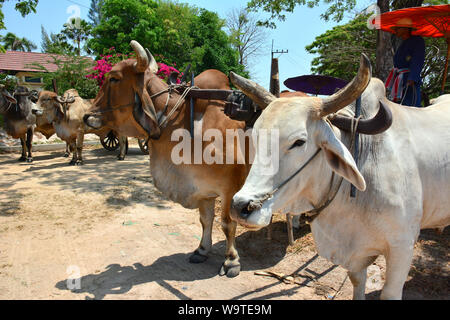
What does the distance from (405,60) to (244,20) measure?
29198mm

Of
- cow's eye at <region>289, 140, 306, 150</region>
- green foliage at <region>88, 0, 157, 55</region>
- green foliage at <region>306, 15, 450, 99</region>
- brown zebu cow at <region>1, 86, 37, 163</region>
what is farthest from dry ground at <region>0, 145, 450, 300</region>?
green foliage at <region>88, 0, 157, 55</region>

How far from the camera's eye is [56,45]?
66.2ft

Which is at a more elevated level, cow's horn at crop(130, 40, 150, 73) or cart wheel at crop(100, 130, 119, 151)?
cow's horn at crop(130, 40, 150, 73)

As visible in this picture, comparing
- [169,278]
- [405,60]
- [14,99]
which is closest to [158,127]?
[169,278]

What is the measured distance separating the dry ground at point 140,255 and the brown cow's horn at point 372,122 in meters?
2.01

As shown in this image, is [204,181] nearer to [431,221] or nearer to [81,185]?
[431,221]

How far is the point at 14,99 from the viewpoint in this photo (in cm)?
970

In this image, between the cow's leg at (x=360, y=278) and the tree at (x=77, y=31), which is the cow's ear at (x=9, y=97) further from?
the tree at (x=77, y=31)

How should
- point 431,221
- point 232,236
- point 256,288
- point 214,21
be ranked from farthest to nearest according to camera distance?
point 214,21 < point 232,236 < point 256,288 < point 431,221

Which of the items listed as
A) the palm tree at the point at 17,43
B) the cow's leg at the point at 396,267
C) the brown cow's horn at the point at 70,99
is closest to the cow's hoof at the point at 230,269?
the cow's leg at the point at 396,267

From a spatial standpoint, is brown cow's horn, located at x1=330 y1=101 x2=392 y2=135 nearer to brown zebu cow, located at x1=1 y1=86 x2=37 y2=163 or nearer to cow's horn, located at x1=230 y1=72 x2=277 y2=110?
cow's horn, located at x1=230 y1=72 x2=277 y2=110

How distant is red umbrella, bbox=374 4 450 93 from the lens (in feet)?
12.6

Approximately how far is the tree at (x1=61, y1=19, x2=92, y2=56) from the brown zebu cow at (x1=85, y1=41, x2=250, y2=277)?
1376 inches

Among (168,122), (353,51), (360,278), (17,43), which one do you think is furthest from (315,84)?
(17,43)
